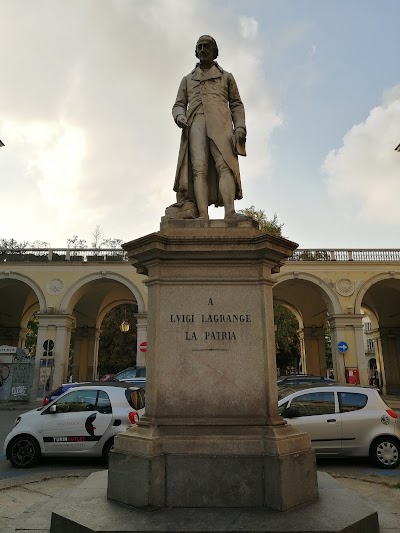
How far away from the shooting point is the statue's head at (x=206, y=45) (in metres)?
5.55

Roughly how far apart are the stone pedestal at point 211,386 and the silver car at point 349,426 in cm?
450

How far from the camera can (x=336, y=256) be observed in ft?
84.7

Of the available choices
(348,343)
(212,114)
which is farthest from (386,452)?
(348,343)

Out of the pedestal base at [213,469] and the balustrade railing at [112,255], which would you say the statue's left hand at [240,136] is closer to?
the pedestal base at [213,469]

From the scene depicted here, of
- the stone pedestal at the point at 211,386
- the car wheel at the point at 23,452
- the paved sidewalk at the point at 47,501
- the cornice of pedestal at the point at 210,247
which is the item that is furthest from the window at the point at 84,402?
the cornice of pedestal at the point at 210,247

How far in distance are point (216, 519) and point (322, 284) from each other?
22.5 m

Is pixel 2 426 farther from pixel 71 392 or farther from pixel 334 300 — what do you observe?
pixel 334 300

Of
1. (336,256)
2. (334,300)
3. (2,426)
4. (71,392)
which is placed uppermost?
(336,256)

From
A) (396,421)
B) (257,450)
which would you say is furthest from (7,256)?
(257,450)

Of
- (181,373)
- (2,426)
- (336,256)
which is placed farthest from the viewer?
(336,256)

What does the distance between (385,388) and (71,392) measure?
25.4m

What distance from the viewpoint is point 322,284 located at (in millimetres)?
24891

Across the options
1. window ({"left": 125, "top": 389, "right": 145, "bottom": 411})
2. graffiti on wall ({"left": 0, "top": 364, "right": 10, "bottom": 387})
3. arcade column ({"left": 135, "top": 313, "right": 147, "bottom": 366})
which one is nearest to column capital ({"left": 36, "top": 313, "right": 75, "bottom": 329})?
graffiti on wall ({"left": 0, "top": 364, "right": 10, "bottom": 387})

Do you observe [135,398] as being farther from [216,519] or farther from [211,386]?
[216,519]
